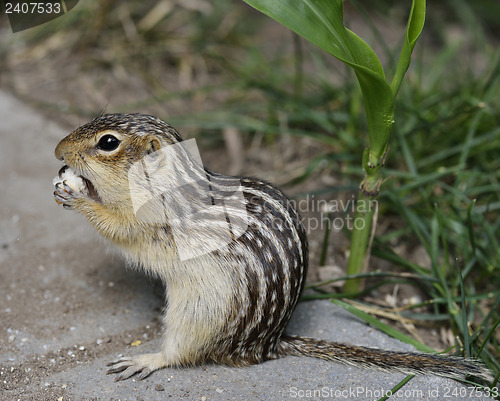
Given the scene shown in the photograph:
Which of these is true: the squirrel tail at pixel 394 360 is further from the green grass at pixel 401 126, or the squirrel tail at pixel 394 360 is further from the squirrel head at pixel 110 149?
the squirrel head at pixel 110 149

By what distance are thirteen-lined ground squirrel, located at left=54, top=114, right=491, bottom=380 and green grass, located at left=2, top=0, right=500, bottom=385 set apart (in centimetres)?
64

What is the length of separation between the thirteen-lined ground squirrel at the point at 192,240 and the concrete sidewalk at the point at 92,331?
3.3 inches

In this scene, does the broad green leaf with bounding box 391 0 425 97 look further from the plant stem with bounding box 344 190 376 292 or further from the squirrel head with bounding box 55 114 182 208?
the squirrel head with bounding box 55 114 182 208

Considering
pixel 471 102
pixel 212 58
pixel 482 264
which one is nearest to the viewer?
pixel 482 264

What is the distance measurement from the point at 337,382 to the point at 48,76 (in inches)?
149

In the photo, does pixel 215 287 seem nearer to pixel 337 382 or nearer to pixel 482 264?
→ pixel 337 382

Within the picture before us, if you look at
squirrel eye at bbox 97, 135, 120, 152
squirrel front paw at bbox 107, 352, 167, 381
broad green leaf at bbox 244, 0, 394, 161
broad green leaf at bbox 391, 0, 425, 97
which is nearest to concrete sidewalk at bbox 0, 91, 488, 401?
squirrel front paw at bbox 107, 352, 167, 381

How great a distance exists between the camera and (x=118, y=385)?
2355mm

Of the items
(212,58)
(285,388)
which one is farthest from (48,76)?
(285,388)

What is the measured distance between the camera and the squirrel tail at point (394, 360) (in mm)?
2412

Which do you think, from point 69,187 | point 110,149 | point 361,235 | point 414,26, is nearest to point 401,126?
point 361,235

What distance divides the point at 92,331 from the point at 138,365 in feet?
1.33

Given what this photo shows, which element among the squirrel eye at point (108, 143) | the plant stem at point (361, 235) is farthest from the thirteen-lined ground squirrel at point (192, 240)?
the plant stem at point (361, 235)

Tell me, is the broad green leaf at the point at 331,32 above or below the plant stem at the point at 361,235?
above
